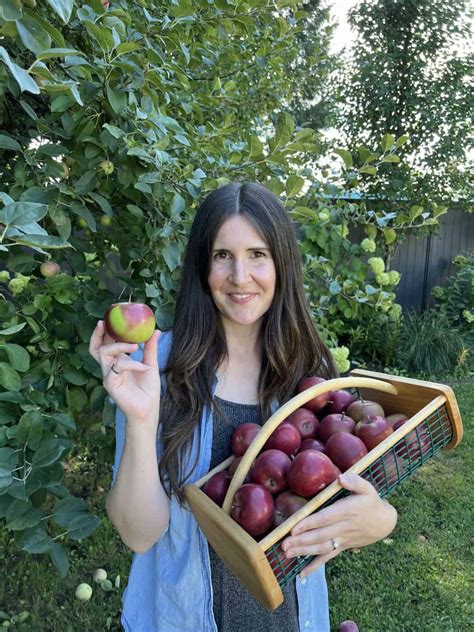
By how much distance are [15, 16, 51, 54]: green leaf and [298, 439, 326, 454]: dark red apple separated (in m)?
0.95

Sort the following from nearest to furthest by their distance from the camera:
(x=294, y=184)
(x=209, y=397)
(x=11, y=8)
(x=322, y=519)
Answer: (x=11, y=8) → (x=322, y=519) → (x=209, y=397) → (x=294, y=184)

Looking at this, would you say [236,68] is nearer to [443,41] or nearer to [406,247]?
[443,41]

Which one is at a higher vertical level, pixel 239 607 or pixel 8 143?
pixel 8 143

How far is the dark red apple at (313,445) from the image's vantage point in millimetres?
1141

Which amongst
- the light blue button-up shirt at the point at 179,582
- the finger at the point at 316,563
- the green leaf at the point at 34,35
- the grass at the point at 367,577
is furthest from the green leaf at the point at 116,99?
the grass at the point at 367,577

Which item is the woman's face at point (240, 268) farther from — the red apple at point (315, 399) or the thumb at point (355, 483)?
the thumb at point (355, 483)

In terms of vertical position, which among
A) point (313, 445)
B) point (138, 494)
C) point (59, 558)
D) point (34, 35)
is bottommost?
point (59, 558)

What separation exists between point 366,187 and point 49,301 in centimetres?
563

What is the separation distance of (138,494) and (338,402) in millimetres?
555

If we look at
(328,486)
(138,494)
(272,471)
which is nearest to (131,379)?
(138,494)

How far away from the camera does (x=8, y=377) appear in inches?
47.9

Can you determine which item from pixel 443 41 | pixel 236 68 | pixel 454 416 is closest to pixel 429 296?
pixel 443 41

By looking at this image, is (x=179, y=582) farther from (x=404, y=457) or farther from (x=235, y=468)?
(x=404, y=457)

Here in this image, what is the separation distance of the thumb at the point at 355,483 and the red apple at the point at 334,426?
0.16 metres
